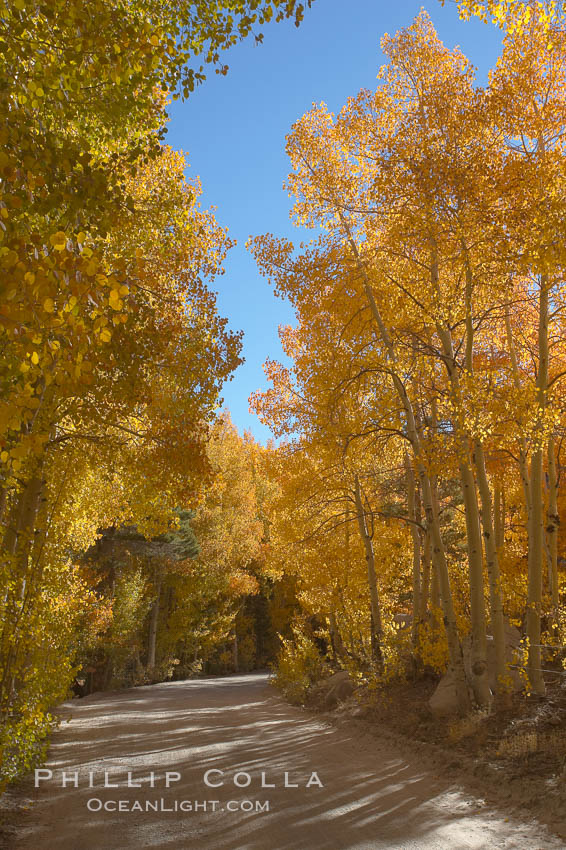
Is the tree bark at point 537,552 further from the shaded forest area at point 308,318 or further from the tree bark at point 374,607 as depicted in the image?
the tree bark at point 374,607

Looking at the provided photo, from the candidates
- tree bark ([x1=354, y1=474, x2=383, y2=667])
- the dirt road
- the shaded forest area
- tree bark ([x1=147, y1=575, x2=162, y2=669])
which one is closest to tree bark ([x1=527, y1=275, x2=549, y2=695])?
the shaded forest area

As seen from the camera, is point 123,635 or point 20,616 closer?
point 20,616

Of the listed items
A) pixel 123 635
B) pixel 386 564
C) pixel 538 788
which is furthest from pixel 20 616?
pixel 123 635

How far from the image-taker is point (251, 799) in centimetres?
466

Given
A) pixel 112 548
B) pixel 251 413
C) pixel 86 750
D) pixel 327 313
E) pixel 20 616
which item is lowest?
pixel 86 750

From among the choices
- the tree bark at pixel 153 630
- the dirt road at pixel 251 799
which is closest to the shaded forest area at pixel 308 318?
the dirt road at pixel 251 799

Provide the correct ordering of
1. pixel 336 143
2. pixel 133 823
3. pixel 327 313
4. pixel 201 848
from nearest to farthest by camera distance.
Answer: pixel 201 848, pixel 133 823, pixel 336 143, pixel 327 313

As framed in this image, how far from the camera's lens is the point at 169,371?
7105mm

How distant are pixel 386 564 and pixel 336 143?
32.5 ft

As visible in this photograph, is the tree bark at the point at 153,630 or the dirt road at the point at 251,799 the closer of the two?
the dirt road at the point at 251,799

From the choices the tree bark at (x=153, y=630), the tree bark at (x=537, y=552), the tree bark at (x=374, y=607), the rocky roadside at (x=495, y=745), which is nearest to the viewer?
the rocky roadside at (x=495, y=745)

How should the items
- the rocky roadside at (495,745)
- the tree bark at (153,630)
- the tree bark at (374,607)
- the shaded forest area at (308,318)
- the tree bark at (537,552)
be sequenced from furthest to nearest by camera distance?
the tree bark at (153,630), the tree bark at (374,607), the tree bark at (537,552), the rocky roadside at (495,745), the shaded forest area at (308,318)

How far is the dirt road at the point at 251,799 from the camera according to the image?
12.5 feet

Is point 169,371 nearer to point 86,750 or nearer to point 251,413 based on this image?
point 86,750
